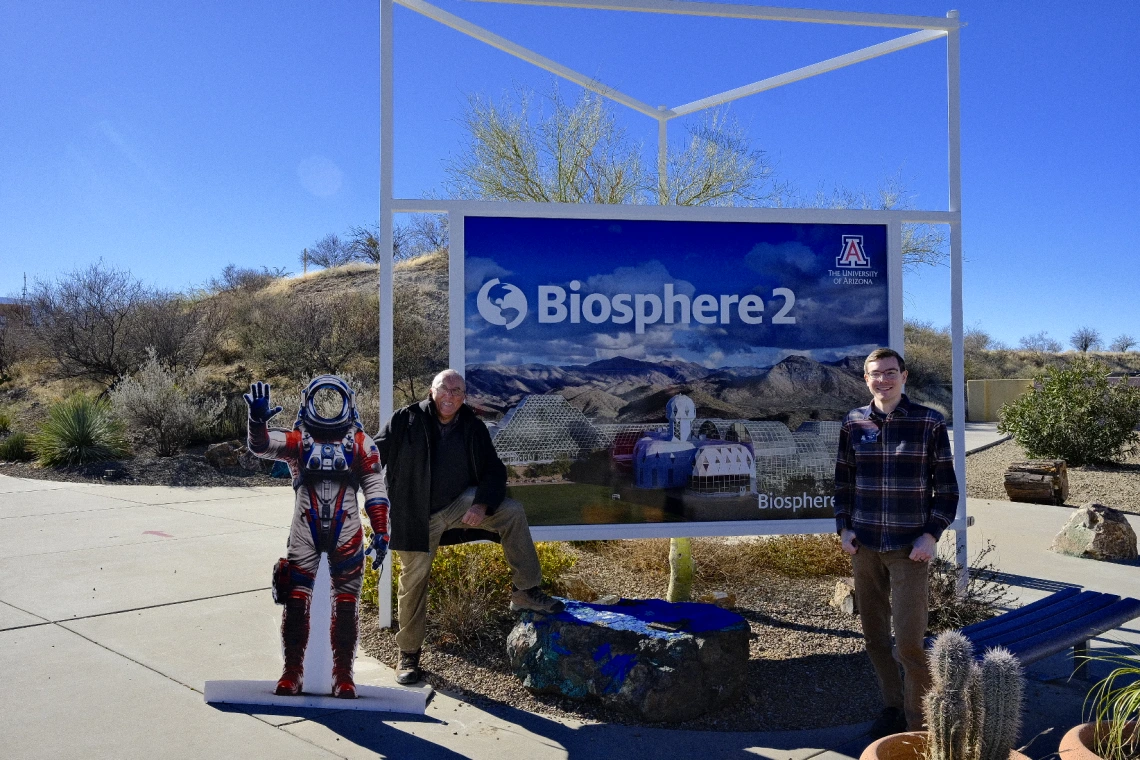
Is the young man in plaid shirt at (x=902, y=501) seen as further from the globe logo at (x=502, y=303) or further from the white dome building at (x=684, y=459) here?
the globe logo at (x=502, y=303)

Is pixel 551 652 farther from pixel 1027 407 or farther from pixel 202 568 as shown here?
pixel 1027 407

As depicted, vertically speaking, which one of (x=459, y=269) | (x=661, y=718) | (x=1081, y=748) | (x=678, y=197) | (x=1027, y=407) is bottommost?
(x=661, y=718)

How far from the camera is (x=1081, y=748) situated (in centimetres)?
297

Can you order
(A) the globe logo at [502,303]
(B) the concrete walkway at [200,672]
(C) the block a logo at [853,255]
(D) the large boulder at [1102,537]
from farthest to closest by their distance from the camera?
(D) the large boulder at [1102,537]
(C) the block a logo at [853,255]
(A) the globe logo at [502,303]
(B) the concrete walkway at [200,672]

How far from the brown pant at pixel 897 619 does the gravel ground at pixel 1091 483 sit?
8.43m

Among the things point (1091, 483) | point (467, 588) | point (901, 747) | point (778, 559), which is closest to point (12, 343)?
point (467, 588)

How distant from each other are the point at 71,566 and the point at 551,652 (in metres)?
4.94

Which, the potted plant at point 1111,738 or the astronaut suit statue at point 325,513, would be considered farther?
the astronaut suit statue at point 325,513

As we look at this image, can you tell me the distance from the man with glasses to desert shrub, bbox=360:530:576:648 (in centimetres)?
36

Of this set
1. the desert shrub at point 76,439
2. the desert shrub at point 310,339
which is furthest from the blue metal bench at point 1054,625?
the desert shrub at point 310,339

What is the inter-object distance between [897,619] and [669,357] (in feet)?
8.13

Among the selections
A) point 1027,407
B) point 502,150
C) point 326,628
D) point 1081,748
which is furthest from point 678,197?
point 1081,748

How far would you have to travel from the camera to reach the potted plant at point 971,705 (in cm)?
284

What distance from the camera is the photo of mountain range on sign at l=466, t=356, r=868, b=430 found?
5.68 meters
